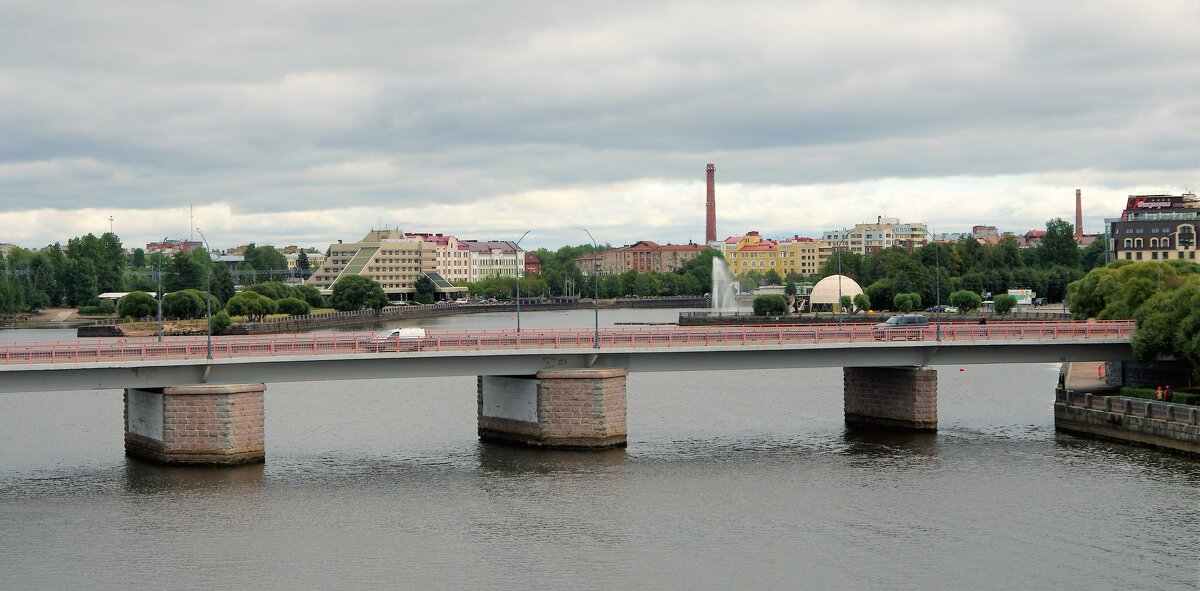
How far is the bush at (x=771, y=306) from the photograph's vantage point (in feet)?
618

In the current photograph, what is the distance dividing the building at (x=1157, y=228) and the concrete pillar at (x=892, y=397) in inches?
4267

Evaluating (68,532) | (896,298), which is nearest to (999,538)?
(68,532)

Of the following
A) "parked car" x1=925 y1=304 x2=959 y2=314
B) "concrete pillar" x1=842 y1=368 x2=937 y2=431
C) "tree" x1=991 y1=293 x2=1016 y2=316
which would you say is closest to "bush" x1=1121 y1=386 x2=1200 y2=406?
"concrete pillar" x1=842 y1=368 x2=937 y2=431

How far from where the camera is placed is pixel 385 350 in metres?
58.2

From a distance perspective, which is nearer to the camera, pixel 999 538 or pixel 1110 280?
pixel 999 538

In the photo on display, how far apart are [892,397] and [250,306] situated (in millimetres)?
133246

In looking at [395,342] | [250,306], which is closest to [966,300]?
[250,306]

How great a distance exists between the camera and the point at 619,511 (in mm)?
47531

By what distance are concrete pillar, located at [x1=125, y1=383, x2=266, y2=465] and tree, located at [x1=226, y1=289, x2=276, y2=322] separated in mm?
130294

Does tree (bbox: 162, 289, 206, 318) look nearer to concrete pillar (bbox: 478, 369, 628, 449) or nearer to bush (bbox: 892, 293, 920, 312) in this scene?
bush (bbox: 892, 293, 920, 312)

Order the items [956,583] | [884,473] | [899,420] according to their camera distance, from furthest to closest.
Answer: [899,420], [884,473], [956,583]

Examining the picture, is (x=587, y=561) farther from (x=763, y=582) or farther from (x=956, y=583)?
(x=956, y=583)

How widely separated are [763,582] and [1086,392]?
116 feet

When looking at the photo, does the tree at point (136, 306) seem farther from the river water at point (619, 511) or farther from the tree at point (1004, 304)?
the river water at point (619, 511)
